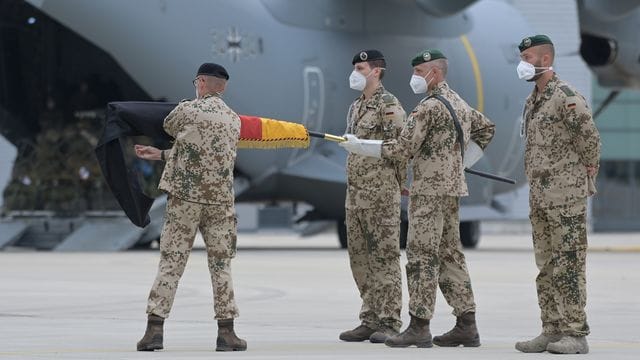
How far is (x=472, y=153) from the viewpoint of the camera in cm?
1092

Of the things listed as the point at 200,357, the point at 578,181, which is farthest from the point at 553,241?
the point at 200,357

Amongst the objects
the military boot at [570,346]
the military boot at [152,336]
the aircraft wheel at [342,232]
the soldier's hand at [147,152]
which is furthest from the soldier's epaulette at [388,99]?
the aircraft wheel at [342,232]

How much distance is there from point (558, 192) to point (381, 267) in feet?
5.10

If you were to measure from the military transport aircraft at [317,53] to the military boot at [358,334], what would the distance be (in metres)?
14.1

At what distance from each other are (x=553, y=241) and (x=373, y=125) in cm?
178

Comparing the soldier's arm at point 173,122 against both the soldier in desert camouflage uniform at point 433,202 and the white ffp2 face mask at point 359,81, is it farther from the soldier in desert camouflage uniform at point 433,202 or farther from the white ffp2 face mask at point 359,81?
the white ffp2 face mask at point 359,81

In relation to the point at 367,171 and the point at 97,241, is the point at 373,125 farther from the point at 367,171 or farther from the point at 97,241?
the point at 97,241

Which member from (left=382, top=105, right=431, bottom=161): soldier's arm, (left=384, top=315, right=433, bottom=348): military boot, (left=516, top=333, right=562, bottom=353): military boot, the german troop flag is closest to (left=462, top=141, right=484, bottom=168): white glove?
(left=382, top=105, right=431, bottom=161): soldier's arm

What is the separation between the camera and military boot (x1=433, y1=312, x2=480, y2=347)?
10375 millimetres

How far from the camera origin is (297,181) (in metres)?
27.1

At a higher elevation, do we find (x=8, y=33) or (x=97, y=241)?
(x=8, y=33)

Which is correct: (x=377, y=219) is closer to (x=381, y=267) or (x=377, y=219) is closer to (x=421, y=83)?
(x=381, y=267)

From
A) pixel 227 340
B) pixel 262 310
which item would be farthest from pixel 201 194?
pixel 262 310

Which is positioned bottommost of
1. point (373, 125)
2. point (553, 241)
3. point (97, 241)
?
point (97, 241)
